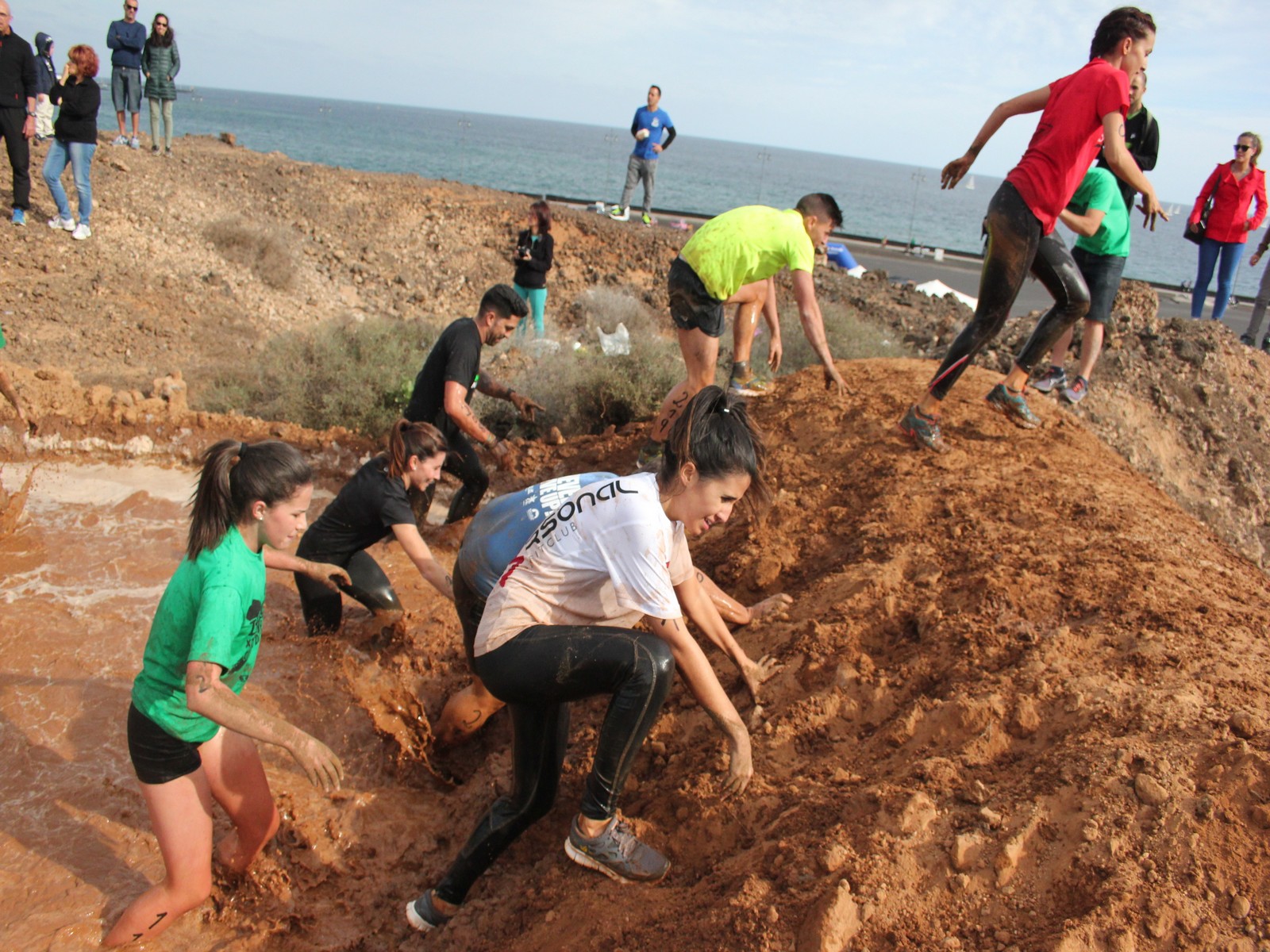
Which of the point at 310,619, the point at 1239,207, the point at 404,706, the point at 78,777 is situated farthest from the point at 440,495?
the point at 1239,207

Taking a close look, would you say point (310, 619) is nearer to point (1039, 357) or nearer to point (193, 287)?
point (1039, 357)

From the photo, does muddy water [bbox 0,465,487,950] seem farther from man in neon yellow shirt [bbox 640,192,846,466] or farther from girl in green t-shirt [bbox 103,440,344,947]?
man in neon yellow shirt [bbox 640,192,846,466]

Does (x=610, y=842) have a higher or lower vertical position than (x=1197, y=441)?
lower

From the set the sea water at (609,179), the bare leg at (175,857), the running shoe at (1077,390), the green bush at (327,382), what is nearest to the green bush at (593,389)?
the green bush at (327,382)

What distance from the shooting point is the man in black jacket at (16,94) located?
891 centimetres

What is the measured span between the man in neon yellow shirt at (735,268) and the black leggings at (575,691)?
8.40ft

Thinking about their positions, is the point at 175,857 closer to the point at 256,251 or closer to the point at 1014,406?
the point at 1014,406

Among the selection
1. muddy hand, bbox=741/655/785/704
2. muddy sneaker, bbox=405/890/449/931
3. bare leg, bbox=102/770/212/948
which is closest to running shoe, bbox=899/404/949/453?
muddy hand, bbox=741/655/785/704

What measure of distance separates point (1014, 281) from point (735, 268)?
1433mm

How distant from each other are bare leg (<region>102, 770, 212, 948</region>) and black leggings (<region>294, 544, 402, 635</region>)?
1.59 metres

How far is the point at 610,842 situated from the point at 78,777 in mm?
2463

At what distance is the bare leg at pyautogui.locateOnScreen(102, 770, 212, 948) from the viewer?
2721mm

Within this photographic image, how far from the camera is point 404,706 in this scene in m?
4.21

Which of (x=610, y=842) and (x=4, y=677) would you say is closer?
(x=610, y=842)
